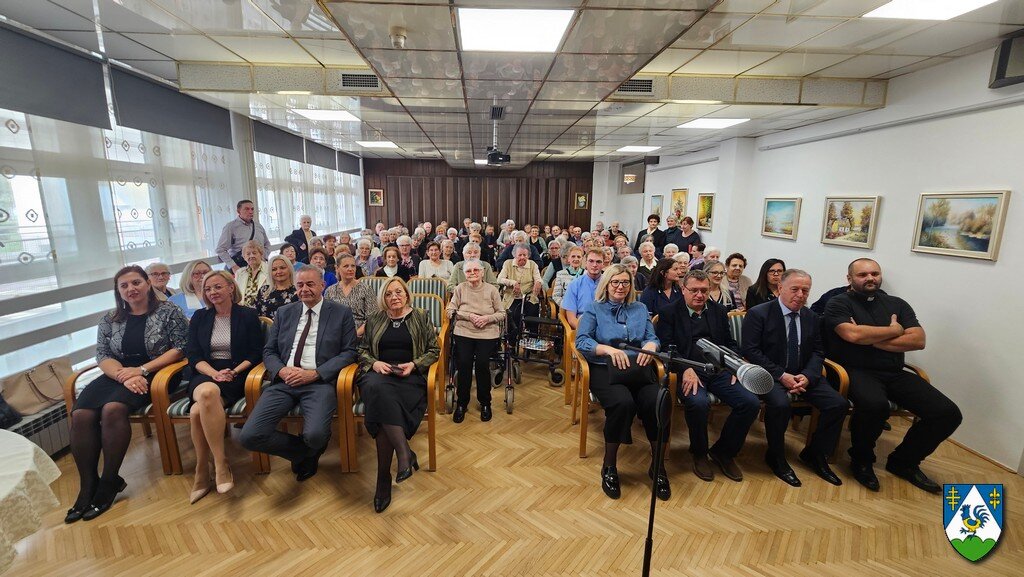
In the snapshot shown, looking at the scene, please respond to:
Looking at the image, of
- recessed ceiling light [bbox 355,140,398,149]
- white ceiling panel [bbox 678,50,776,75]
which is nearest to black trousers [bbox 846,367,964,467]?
white ceiling panel [bbox 678,50,776,75]

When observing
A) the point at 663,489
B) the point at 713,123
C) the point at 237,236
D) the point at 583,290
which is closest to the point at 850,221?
the point at 713,123

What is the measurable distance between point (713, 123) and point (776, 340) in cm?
457

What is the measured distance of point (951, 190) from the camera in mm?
3945

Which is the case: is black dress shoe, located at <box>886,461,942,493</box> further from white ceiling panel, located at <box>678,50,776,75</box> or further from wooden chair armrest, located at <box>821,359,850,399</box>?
white ceiling panel, located at <box>678,50,776,75</box>

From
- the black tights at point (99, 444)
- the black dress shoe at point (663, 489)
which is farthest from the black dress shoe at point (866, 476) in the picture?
the black tights at point (99, 444)

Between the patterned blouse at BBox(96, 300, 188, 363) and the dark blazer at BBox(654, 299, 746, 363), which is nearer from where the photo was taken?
the patterned blouse at BBox(96, 300, 188, 363)

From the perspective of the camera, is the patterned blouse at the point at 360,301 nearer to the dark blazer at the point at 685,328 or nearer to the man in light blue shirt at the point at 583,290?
the man in light blue shirt at the point at 583,290

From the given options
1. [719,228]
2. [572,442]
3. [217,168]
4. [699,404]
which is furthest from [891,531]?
[217,168]

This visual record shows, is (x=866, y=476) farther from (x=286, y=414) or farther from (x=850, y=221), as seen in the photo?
(x=286, y=414)

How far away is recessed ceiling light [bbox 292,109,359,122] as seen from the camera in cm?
625

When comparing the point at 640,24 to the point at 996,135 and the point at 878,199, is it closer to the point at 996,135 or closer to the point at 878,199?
the point at 996,135

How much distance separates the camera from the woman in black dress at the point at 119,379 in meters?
2.70

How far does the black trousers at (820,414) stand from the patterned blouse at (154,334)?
4.38m

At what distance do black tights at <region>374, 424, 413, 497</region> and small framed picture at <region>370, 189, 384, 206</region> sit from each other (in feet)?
44.8
